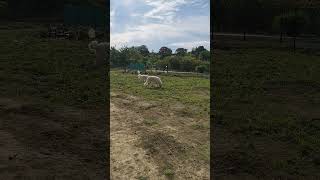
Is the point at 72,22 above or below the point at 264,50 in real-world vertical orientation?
above

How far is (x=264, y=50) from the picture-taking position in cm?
1989

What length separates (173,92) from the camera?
16.1 m

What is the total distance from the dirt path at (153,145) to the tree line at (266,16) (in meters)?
8.43

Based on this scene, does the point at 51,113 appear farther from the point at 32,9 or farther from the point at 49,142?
the point at 32,9

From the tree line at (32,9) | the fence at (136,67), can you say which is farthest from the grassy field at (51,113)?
the fence at (136,67)

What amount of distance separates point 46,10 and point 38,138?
15165mm

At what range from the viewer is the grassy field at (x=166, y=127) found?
33.7 ft

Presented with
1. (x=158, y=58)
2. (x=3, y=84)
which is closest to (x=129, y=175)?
(x=3, y=84)

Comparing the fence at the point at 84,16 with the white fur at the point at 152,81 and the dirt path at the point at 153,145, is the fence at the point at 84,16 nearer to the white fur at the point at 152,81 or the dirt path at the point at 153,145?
the white fur at the point at 152,81

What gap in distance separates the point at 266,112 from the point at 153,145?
455cm

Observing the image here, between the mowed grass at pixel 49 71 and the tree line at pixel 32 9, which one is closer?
the mowed grass at pixel 49 71

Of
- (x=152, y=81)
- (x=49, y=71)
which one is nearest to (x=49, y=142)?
(x=49, y=71)

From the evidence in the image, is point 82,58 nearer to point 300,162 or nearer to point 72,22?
point 72,22

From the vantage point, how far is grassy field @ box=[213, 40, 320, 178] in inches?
418
